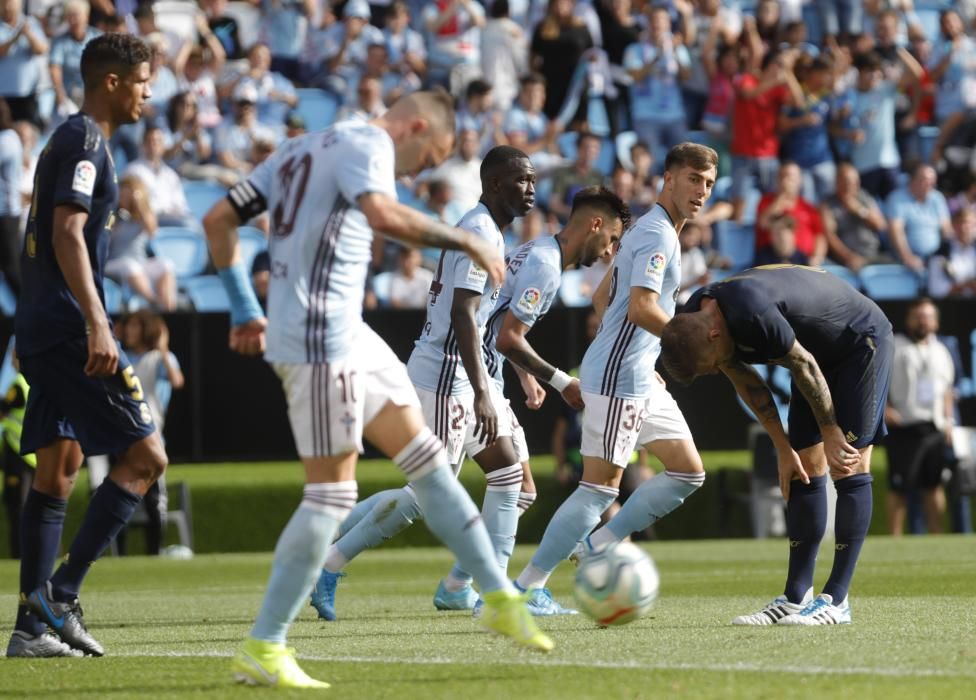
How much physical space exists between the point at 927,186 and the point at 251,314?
15.6m

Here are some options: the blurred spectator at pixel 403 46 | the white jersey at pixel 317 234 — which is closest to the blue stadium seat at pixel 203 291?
the blurred spectator at pixel 403 46

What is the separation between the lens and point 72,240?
652cm

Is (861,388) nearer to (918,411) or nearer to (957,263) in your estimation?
(918,411)

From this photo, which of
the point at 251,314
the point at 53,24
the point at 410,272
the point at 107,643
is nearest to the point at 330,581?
the point at 107,643

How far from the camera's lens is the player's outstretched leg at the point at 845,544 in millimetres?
7711

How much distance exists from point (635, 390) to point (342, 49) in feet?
40.6

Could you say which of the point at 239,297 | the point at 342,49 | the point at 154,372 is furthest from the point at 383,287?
the point at 239,297

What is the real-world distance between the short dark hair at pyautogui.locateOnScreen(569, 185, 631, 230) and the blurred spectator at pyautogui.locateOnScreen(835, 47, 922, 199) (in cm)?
1246

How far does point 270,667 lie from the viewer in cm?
550

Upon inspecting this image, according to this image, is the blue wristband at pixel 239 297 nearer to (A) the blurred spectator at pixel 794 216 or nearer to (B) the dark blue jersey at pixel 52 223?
(B) the dark blue jersey at pixel 52 223

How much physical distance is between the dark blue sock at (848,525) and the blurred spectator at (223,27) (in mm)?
13833

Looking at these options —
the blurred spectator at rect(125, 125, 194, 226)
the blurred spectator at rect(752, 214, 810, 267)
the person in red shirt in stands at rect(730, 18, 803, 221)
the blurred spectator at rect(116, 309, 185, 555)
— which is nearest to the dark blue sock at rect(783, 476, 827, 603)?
the blurred spectator at rect(116, 309, 185, 555)

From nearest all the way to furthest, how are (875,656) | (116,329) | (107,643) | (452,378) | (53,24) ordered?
(875,656) → (107,643) → (452,378) → (116,329) → (53,24)

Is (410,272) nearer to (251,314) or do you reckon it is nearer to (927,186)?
(927,186)
